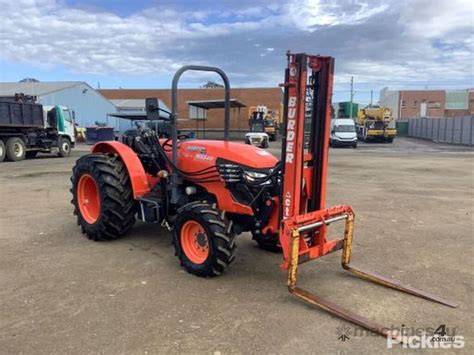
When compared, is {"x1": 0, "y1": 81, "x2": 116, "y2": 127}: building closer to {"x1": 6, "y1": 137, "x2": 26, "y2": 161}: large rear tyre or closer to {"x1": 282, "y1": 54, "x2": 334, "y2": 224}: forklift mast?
{"x1": 6, "y1": 137, "x2": 26, "y2": 161}: large rear tyre

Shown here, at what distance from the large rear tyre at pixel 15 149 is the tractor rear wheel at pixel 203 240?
54.7ft

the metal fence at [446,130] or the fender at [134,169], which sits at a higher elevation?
the fender at [134,169]

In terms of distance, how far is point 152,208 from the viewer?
5773mm

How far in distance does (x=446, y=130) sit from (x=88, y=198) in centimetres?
4221

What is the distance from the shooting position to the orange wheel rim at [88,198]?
6.70m

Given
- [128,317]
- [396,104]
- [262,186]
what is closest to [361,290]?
[262,186]

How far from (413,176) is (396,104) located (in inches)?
2889

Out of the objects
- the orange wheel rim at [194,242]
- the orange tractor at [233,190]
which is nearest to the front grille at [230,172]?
the orange tractor at [233,190]

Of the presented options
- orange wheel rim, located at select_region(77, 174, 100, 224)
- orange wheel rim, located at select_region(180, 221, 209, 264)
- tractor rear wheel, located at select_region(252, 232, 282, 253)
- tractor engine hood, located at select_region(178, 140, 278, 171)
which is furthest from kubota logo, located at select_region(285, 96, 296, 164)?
orange wheel rim, located at select_region(77, 174, 100, 224)

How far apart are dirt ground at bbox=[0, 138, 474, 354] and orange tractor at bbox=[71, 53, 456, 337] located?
10.3 inches

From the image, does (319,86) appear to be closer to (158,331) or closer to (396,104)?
(158,331)

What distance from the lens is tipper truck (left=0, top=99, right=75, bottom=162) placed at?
1906 cm

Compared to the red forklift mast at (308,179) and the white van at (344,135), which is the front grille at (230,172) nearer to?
the red forklift mast at (308,179)

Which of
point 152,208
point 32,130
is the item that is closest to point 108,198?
point 152,208
